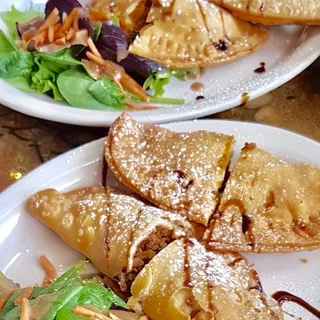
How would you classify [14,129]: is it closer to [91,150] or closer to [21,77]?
[21,77]

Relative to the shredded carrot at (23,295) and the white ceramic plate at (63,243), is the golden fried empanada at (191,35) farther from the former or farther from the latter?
the shredded carrot at (23,295)

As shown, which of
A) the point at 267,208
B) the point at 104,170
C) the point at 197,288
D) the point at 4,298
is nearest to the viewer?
the point at 4,298

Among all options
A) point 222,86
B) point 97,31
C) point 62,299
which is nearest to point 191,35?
point 222,86

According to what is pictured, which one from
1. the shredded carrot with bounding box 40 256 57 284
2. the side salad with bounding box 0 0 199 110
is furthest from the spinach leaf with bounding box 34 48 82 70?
the shredded carrot with bounding box 40 256 57 284

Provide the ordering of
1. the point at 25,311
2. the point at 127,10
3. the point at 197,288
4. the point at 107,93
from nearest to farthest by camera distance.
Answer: the point at 25,311, the point at 197,288, the point at 107,93, the point at 127,10

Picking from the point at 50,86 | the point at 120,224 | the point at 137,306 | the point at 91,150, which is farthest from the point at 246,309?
the point at 50,86

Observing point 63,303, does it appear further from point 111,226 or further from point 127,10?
point 127,10

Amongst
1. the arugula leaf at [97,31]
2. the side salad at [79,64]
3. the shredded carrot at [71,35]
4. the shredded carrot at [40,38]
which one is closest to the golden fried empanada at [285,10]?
the side salad at [79,64]
